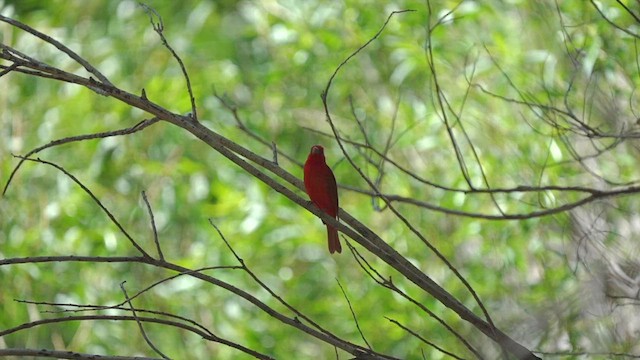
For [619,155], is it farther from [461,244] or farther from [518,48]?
[461,244]

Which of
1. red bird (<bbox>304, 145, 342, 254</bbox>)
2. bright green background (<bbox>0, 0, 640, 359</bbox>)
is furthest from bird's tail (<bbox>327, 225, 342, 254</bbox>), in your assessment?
bright green background (<bbox>0, 0, 640, 359</bbox>)

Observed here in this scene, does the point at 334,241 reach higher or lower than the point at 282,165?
lower

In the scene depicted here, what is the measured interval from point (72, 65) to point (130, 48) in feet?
1.28

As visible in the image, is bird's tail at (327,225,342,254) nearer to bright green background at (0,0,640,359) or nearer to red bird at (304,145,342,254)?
red bird at (304,145,342,254)

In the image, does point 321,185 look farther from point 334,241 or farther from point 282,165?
point 282,165

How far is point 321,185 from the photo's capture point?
372 centimetres

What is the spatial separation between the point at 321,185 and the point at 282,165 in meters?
2.22

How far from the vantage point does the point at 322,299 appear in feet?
19.1

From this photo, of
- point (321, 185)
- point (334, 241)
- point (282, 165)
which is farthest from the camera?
point (282, 165)

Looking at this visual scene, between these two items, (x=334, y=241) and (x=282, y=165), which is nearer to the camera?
(x=334, y=241)

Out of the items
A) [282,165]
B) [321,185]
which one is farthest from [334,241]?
[282,165]

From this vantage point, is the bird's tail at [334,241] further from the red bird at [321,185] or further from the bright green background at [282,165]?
the bright green background at [282,165]

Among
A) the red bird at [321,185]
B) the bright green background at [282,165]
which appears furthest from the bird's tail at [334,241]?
the bright green background at [282,165]

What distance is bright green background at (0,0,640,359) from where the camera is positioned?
4.74 metres
